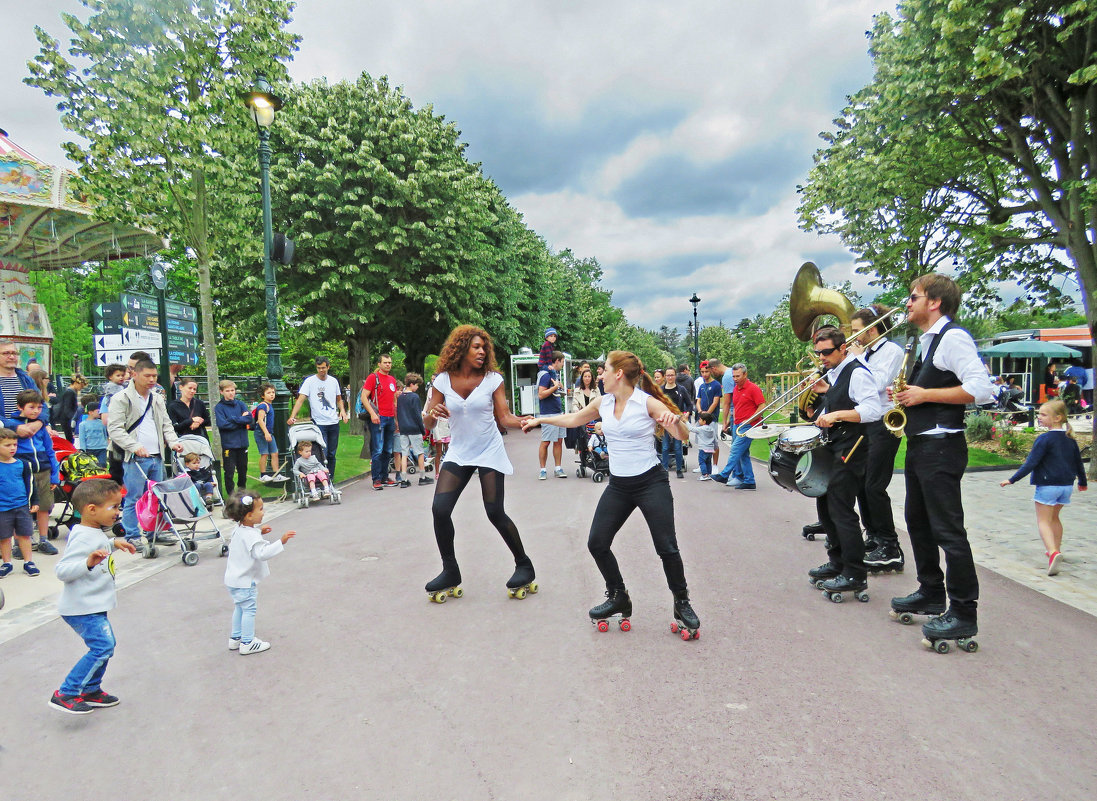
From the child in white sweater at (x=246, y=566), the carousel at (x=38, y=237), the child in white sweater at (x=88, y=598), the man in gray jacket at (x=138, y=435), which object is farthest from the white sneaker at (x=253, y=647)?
the carousel at (x=38, y=237)

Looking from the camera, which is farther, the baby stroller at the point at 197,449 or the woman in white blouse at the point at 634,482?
the baby stroller at the point at 197,449

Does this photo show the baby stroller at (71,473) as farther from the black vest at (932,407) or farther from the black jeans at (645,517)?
the black vest at (932,407)

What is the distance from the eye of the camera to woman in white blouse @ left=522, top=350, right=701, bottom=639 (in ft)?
13.5

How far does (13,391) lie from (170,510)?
6.79 ft

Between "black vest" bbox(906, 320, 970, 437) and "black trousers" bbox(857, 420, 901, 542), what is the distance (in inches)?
35.9

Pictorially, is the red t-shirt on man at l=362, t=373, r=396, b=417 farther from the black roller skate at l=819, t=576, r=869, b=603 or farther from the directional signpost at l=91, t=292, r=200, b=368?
the black roller skate at l=819, t=576, r=869, b=603

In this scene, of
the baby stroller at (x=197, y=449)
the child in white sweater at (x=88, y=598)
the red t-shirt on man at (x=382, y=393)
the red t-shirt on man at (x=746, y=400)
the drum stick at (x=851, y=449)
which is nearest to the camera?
the child in white sweater at (x=88, y=598)

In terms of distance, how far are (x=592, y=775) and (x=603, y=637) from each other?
1481mm

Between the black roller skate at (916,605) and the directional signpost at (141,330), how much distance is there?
11.4m

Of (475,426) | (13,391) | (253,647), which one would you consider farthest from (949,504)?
(13,391)

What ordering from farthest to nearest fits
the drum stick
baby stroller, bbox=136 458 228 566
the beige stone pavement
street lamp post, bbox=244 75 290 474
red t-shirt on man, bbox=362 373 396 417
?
red t-shirt on man, bbox=362 373 396 417 → street lamp post, bbox=244 75 290 474 → baby stroller, bbox=136 458 228 566 → the beige stone pavement → the drum stick

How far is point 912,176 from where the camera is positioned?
39.1ft

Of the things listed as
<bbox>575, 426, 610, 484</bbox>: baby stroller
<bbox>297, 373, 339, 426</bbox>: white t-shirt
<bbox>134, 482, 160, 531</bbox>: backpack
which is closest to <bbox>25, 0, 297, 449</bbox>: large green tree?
<bbox>297, 373, 339, 426</bbox>: white t-shirt

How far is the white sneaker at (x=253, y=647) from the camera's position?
405 centimetres
